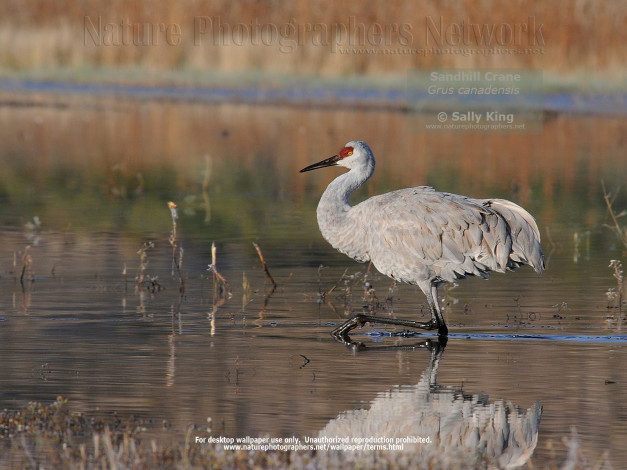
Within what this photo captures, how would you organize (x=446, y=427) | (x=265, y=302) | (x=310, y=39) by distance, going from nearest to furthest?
(x=446, y=427) → (x=265, y=302) → (x=310, y=39)

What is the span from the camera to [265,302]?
11125mm

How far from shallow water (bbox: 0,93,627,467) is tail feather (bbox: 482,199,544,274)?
0.48 meters

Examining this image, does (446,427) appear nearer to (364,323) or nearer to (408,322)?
(364,323)

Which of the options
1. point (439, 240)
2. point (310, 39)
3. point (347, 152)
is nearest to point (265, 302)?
point (347, 152)

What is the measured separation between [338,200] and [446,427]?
3.64 m

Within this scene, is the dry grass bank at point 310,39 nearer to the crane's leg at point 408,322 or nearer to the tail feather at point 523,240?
the tail feather at point 523,240

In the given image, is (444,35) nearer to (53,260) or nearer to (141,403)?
(53,260)

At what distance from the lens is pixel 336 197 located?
34.8 ft

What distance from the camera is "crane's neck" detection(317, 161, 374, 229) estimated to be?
1050 cm

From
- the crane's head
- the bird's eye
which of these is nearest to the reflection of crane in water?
the crane's head

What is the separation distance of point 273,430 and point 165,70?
90.9 ft

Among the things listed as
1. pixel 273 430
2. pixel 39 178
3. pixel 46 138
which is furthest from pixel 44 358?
pixel 46 138

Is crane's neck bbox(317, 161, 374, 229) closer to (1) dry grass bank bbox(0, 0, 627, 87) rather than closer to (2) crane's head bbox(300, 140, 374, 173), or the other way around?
(2) crane's head bbox(300, 140, 374, 173)

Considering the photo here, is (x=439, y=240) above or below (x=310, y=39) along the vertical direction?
below
